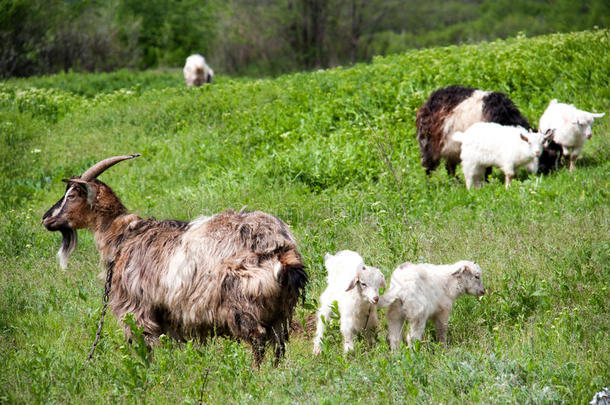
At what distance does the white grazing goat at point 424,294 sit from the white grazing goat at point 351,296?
6.1 inches

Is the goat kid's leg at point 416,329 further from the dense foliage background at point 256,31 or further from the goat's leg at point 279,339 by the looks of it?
the dense foliage background at point 256,31

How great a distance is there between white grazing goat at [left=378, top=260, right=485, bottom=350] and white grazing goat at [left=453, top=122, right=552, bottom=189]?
3.66 m

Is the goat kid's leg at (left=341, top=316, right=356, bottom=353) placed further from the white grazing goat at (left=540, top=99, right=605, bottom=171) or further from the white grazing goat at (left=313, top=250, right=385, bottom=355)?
the white grazing goat at (left=540, top=99, right=605, bottom=171)

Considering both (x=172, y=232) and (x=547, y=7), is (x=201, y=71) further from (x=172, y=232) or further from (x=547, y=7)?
(x=547, y=7)

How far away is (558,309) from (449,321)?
932 mm

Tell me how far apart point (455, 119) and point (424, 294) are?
556 centimetres

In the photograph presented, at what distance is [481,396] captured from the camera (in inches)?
164

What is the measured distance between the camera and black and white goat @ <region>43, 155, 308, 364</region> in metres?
5.02

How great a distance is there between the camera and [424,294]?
5285 millimetres

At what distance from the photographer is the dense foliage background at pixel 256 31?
29484 millimetres

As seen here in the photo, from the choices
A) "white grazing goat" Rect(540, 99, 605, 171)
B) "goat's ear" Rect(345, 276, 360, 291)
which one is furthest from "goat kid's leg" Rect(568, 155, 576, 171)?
"goat's ear" Rect(345, 276, 360, 291)

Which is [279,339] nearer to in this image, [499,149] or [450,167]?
[499,149]

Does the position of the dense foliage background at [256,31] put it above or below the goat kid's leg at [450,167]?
above

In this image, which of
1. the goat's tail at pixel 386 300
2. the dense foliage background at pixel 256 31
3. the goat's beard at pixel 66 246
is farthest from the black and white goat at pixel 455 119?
the dense foliage background at pixel 256 31
